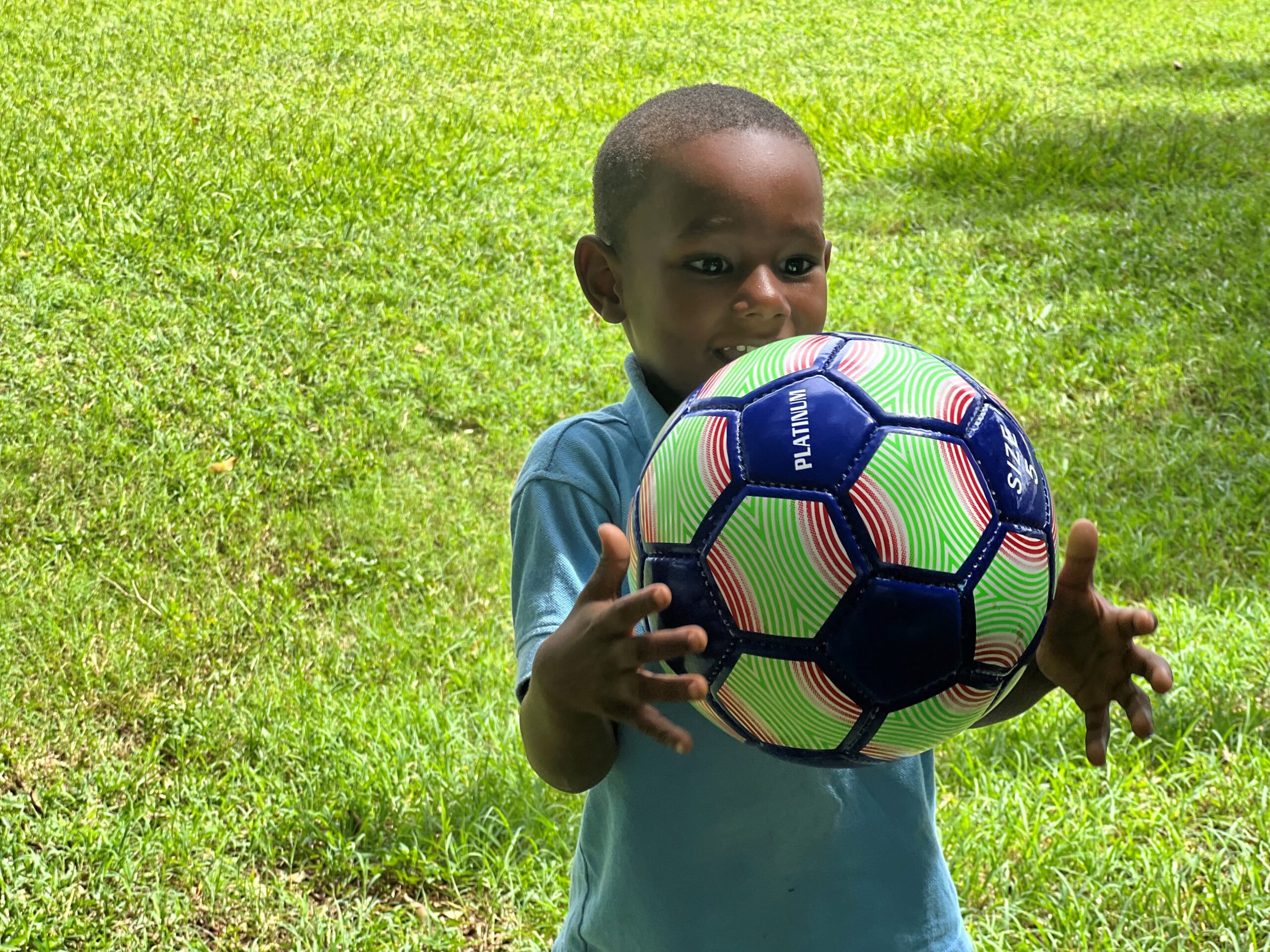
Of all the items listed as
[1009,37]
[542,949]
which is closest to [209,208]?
[542,949]

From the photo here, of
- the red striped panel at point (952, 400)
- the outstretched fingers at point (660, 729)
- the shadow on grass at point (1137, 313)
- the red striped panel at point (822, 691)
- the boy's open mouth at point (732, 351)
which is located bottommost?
the shadow on grass at point (1137, 313)

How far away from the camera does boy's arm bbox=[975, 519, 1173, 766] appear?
1.54 metres

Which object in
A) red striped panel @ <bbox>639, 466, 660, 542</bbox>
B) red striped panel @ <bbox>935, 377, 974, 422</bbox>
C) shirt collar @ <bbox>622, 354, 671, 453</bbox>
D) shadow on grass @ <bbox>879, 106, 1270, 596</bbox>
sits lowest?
shadow on grass @ <bbox>879, 106, 1270, 596</bbox>

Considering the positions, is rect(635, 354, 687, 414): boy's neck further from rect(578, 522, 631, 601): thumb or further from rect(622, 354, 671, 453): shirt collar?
rect(578, 522, 631, 601): thumb

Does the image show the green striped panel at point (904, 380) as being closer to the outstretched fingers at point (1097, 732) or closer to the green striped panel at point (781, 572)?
the green striped panel at point (781, 572)

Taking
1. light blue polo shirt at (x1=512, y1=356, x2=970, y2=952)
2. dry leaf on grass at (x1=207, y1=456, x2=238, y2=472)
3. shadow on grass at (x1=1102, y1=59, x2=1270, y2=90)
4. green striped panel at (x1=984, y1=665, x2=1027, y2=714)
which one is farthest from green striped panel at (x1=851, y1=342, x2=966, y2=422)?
shadow on grass at (x1=1102, y1=59, x2=1270, y2=90)

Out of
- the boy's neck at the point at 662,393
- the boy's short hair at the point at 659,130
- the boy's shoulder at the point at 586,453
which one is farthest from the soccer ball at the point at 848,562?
the boy's short hair at the point at 659,130

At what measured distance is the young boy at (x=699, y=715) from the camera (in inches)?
67.9

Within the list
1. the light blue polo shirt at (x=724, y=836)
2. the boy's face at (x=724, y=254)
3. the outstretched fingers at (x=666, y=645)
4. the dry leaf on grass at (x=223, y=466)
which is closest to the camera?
the outstretched fingers at (x=666, y=645)

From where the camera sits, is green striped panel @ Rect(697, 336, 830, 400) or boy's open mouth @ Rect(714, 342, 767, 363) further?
boy's open mouth @ Rect(714, 342, 767, 363)

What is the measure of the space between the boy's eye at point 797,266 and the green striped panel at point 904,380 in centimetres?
28

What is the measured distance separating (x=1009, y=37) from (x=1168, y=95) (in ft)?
7.95

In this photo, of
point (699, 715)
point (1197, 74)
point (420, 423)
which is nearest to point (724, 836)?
point (699, 715)

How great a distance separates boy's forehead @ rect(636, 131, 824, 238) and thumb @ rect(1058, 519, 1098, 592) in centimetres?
67
